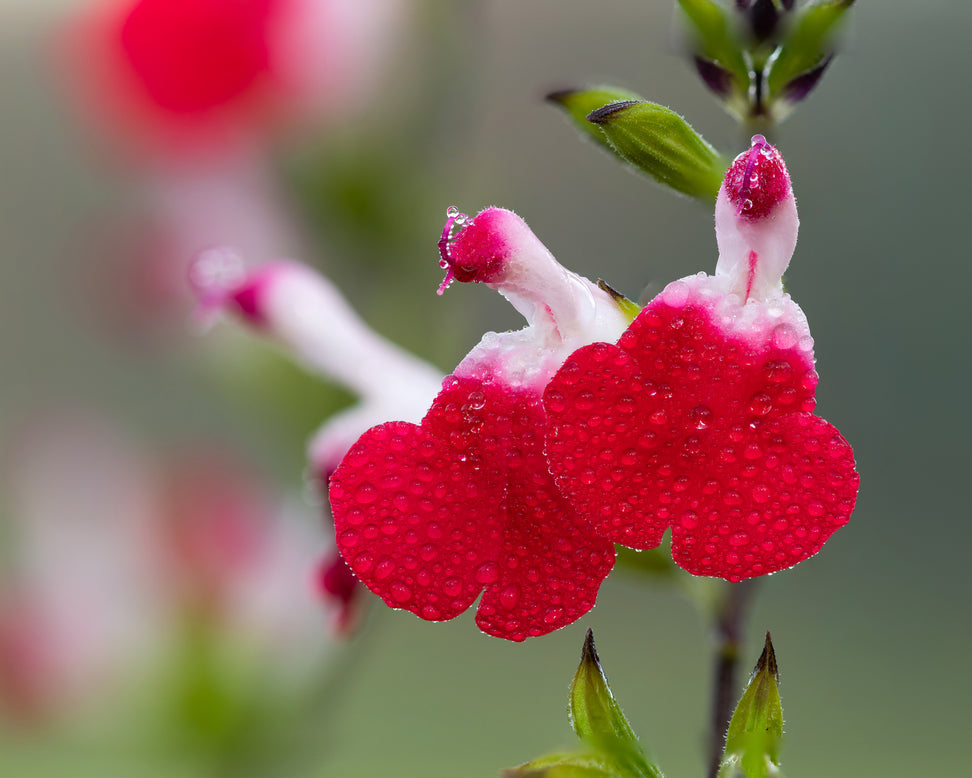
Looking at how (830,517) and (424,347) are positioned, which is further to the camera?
(424,347)

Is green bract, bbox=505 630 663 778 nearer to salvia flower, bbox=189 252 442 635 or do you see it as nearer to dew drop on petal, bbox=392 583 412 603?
dew drop on petal, bbox=392 583 412 603

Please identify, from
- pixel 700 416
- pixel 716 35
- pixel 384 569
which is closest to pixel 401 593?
pixel 384 569

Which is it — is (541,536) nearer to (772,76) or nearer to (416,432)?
(416,432)

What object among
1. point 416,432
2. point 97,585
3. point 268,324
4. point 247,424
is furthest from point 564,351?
point 97,585

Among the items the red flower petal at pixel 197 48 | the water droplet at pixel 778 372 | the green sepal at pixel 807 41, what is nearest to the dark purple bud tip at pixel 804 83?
the green sepal at pixel 807 41

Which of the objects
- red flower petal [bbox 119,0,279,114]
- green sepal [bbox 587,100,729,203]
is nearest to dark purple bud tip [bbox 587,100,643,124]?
green sepal [bbox 587,100,729,203]

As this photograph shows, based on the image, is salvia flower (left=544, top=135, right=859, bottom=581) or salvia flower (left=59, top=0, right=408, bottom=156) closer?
salvia flower (left=544, top=135, right=859, bottom=581)

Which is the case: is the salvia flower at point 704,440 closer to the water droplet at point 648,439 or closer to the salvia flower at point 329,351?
the water droplet at point 648,439
